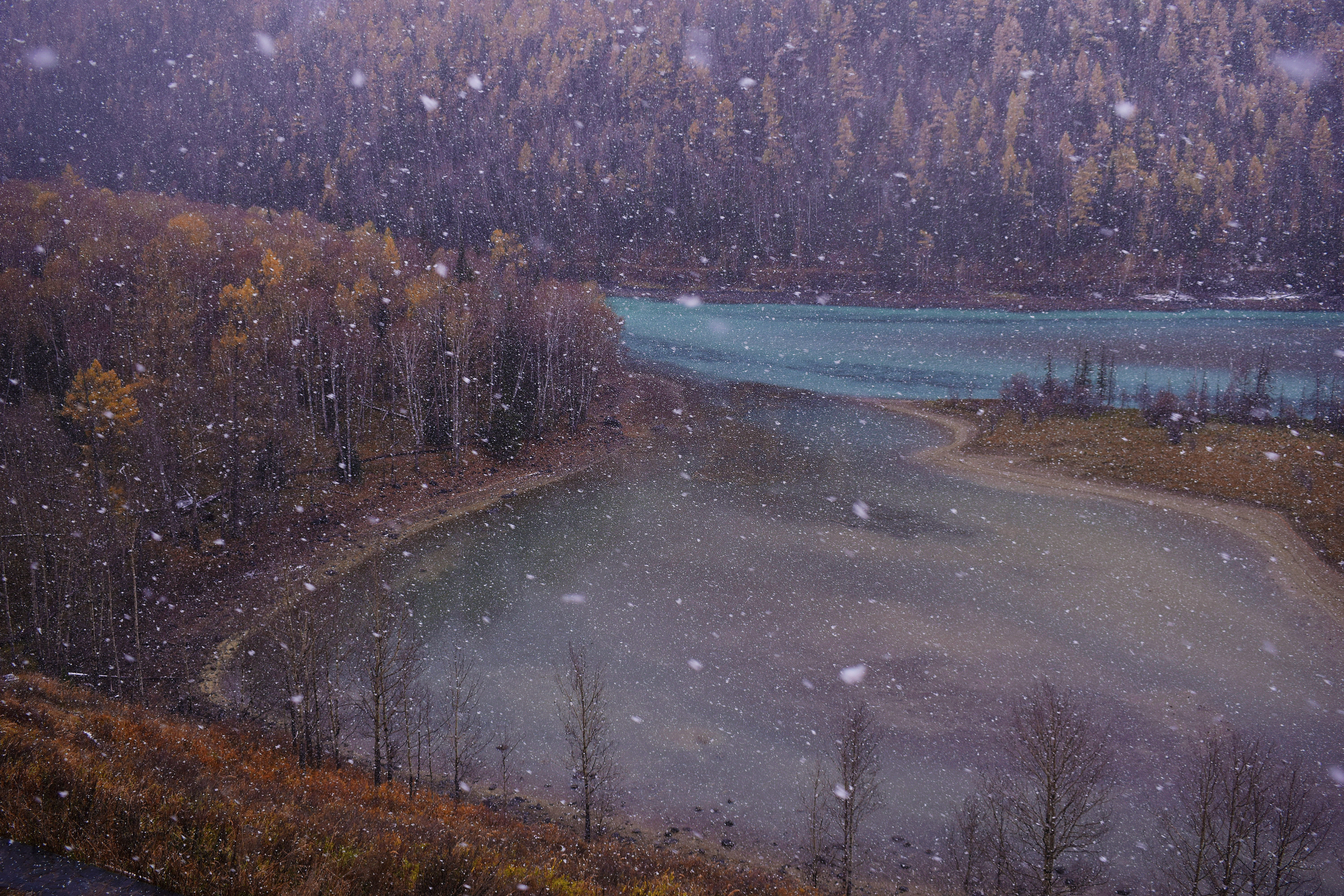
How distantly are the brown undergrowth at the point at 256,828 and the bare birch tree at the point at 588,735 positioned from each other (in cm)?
96

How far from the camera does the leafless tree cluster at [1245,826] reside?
37.9ft

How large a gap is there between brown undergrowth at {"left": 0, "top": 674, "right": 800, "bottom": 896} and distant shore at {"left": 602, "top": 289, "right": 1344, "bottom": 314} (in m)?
90.5

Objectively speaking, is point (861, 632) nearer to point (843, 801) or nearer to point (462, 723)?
point (843, 801)

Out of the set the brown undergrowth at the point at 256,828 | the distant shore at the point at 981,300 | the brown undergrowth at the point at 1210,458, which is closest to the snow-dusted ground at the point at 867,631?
the brown undergrowth at the point at 256,828

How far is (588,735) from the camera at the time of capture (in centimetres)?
1666

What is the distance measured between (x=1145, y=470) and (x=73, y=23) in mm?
240597

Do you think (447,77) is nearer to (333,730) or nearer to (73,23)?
(73,23)

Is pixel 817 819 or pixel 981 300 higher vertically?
pixel 981 300

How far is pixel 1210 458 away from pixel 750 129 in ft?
439

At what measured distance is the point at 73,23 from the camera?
16750 cm

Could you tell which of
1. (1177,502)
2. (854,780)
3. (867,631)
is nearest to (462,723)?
(854,780)

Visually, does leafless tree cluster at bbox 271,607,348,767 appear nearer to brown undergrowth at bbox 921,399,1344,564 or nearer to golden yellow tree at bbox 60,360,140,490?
golden yellow tree at bbox 60,360,140,490

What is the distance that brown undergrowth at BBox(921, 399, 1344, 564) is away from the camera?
1237 inches

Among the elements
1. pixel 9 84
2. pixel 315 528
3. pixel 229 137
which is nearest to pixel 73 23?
pixel 9 84
